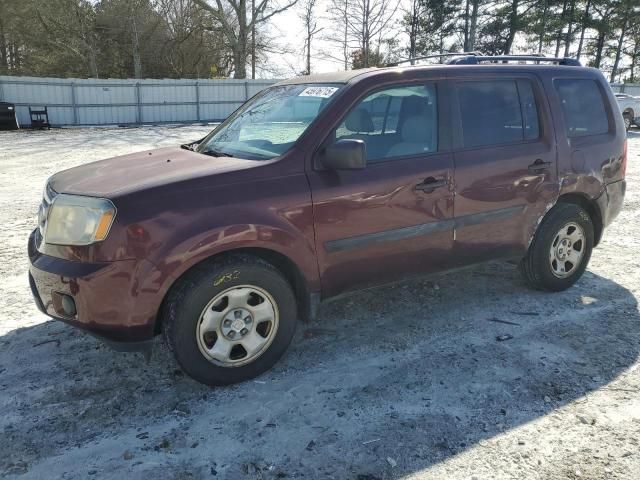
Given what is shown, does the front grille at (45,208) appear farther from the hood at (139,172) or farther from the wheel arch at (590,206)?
the wheel arch at (590,206)

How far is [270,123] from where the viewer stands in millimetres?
3703

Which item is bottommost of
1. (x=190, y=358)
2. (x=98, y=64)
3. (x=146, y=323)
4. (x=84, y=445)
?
(x=84, y=445)

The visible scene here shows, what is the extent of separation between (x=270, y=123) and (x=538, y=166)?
6.96ft

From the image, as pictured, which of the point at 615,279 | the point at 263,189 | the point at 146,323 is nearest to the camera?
the point at 146,323

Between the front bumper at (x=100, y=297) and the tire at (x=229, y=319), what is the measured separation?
0.63 ft

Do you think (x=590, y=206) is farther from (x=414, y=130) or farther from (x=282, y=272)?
(x=282, y=272)

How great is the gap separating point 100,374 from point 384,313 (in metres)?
2.12

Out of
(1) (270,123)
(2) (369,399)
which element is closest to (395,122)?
(1) (270,123)

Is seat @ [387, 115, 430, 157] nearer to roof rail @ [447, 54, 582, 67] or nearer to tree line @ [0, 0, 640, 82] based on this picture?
roof rail @ [447, 54, 582, 67]

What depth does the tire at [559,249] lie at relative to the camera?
433 centimetres

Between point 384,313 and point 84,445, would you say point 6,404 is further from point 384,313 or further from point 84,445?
point 384,313

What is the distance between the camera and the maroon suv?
2824 millimetres

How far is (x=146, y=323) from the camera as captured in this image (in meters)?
2.87

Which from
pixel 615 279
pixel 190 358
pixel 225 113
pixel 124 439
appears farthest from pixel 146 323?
pixel 225 113
